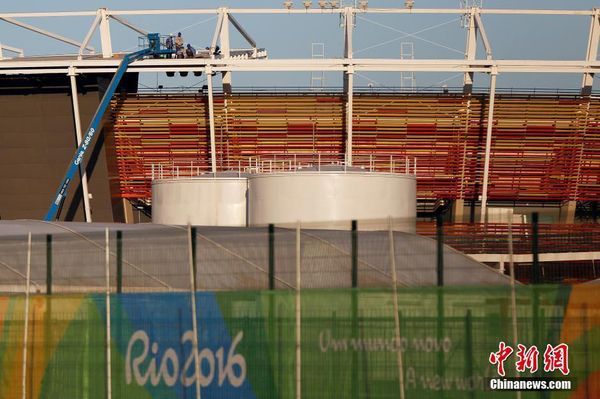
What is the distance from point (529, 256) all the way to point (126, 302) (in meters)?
7.21

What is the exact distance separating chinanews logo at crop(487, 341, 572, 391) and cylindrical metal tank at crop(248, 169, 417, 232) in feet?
48.7

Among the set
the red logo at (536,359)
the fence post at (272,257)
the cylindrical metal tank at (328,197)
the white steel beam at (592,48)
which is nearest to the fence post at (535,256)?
the red logo at (536,359)

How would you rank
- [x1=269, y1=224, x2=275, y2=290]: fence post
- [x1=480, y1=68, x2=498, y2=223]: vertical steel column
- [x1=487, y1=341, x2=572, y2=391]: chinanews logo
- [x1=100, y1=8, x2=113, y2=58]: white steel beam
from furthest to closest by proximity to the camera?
[x1=100, y1=8, x2=113, y2=58]: white steel beam → [x1=480, y1=68, x2=498, y2=223]: vertical steel column → [x1=269, y1=224, x2=275, y2=290]: fence post → [x1=487, y1=341, x2=572, y2=391]: chinanews logo

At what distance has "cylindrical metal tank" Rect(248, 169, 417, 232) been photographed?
90.2 feet

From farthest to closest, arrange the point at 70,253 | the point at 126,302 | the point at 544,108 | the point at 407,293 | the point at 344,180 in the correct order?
the point at 544,108, the point at 344,180, the point at 70,253, the point at 126,302, the point at 407,293

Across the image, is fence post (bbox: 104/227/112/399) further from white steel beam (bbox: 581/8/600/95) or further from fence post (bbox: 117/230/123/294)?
white steel beam (bbox: 581/8/600/95)

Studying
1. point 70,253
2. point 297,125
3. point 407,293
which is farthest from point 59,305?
point 297,125

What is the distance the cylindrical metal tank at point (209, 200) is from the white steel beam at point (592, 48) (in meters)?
20.2

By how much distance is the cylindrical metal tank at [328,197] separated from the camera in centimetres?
2748

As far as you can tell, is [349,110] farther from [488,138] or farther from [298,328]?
[298,328]

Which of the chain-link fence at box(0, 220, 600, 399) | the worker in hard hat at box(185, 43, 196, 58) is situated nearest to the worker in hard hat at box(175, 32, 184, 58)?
the worker in hard hat at box(185, 43, 196, 58)

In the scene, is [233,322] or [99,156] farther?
[99,156]

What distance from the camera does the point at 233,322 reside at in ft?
41.2

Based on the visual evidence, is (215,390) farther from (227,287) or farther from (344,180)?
(344,180)
